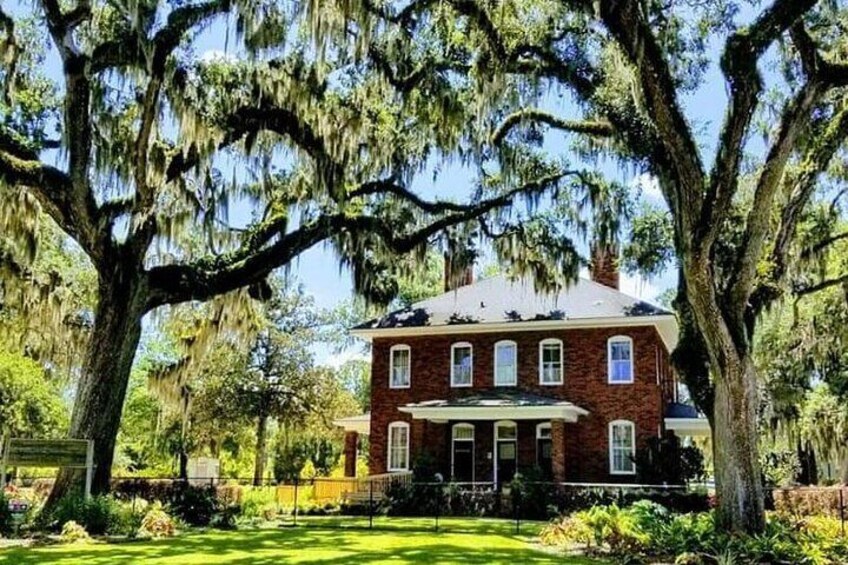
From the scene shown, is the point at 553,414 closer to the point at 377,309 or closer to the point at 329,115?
the point at 377,309

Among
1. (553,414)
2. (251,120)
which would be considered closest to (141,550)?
(251,120)

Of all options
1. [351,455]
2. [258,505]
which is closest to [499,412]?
[351,455]

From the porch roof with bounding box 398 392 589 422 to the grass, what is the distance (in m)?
7.35

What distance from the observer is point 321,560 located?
1069cm

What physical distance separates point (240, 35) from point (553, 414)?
45.2ft

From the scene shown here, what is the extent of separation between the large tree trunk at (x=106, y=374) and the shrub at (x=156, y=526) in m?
1.26

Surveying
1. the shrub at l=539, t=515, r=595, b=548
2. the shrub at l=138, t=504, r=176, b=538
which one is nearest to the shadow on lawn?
the shrub at l=138, t=504, r=176, b=538

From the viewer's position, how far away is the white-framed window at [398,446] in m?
26.0

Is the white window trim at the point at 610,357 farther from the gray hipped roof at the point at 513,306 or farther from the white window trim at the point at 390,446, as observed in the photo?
the white window trim at the point at 390,446

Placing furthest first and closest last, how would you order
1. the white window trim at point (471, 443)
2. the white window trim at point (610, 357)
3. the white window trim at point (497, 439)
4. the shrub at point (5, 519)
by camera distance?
1. the white window trim at point (471, 443)
2. the white window trim at point (497, 439)
3. the white window trim at point (610, 357)
4. the shrub at point (5, 519)

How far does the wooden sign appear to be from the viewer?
1316cm

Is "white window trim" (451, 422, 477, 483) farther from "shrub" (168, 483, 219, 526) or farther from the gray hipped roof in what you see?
"shrub" (168, 483, 219, 526)

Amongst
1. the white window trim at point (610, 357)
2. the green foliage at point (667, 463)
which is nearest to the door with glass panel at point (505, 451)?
→ the white window trim at point (610, 357)

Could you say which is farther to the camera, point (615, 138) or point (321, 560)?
point (615, 138)
